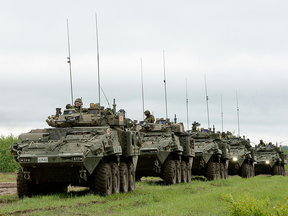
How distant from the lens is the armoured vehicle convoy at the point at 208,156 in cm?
2659

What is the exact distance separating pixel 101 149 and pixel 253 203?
5.72 meters

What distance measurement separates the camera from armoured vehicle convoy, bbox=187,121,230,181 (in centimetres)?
2659

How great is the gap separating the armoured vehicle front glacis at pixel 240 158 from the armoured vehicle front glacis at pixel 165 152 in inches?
363

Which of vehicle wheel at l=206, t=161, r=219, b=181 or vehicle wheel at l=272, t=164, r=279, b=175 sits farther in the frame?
vehicle wheel at l=272, t=164, r=279, b=175

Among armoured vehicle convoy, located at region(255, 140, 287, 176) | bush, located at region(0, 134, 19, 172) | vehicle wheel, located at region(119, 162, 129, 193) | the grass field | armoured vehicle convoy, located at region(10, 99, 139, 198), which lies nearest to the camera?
the grass field

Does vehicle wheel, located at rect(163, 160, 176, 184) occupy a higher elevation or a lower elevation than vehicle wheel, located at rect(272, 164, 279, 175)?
higher

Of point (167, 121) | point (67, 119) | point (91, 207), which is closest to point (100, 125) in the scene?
point (67, 119)

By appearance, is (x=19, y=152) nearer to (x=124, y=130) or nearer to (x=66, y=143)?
(x=66, y=143)

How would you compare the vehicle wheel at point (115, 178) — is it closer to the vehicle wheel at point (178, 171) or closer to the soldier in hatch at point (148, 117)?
the vehicle wheel at point (178, 171)

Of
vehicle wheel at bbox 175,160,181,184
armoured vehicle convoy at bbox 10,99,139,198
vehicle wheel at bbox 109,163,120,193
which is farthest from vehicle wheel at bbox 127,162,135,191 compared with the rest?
vehicle wheel at bbox 175,160,181,184

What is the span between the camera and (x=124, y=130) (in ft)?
62.3

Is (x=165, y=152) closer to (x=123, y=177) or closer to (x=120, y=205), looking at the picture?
(x=123, y=177)

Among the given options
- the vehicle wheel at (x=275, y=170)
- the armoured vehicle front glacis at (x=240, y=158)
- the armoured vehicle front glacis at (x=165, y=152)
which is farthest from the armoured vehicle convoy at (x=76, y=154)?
the vehicle wheel at (x=275, y=170)

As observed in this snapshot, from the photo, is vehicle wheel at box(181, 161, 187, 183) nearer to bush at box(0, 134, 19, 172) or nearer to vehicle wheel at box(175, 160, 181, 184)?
vehicle wheel at box(175, 160, 181, 184)
